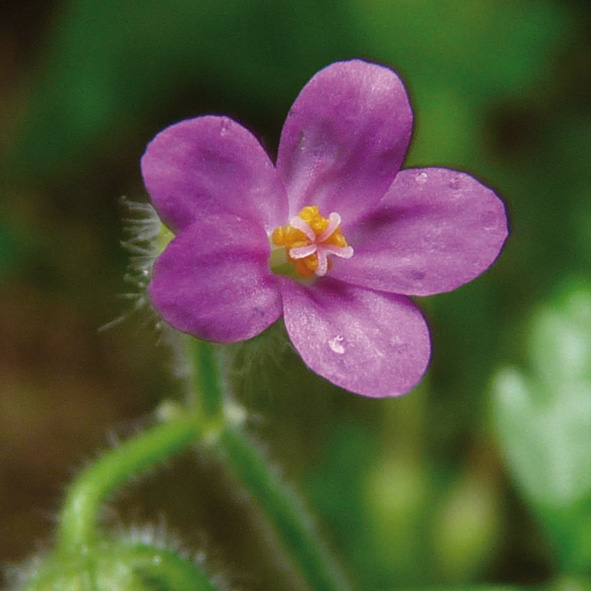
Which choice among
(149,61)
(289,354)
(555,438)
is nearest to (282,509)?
(555,438)

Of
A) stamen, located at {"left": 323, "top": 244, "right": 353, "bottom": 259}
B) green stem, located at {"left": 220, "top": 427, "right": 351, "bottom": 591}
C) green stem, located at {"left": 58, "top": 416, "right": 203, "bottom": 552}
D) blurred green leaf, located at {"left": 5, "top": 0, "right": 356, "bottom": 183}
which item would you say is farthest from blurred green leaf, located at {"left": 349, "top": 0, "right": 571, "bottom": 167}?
stamen, located at {"left": 323, "top": 244, "right": 353, "bottom": 259}

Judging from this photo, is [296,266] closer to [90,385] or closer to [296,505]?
[296,505]

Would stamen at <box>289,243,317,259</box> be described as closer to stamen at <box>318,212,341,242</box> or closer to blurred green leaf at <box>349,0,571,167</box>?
stamen at <box>318,212,341,242</box>

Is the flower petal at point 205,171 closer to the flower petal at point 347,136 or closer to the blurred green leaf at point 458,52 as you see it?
the flower petal at point 347,136

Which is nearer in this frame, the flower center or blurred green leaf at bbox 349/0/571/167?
the flower center

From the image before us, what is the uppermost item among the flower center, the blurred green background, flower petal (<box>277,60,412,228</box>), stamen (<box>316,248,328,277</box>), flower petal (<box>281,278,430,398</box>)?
the blurred green background

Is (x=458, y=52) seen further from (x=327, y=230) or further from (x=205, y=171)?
(x=205, y=171)

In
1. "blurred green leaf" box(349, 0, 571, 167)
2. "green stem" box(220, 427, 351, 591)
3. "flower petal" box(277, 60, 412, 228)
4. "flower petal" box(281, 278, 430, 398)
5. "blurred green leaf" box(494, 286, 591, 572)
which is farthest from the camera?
"blurred green leaf" box(349, 0, 571, 167)

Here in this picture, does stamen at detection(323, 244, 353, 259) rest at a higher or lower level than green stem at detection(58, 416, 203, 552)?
higher

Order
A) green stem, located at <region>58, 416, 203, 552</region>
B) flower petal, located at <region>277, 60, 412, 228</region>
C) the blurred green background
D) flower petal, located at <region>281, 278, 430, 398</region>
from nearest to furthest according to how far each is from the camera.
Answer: flower petal, located at <region>281, 278, 430, 398</region>, flower petal, located at <region>277, 60, 412, 228</region>, green stem, located at <region>58, 416, 203, 552</region>, the blurred green background
